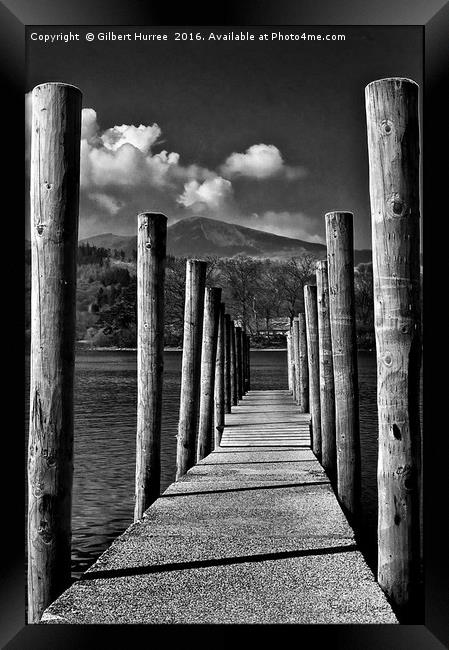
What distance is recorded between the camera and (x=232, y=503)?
7551mm

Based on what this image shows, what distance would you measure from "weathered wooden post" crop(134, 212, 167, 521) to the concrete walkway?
258mm

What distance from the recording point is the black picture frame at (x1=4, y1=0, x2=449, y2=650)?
12.5 ft

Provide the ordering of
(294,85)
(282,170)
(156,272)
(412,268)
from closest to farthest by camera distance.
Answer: (412,268), (156,272), (294,85), (282,170)

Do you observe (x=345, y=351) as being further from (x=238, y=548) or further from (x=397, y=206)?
(x=397, y=206)

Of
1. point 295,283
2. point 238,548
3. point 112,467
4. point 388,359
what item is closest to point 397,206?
point 388,359

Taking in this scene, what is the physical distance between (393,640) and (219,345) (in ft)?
45.6

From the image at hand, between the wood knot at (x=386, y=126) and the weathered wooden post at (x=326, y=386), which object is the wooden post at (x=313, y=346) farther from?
the wood knot at (x=386, y=126)


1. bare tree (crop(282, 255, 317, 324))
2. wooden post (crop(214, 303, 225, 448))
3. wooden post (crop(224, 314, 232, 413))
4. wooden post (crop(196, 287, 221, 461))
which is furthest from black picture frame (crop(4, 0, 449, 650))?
bare tree (crop(282, 255, 317, 324))

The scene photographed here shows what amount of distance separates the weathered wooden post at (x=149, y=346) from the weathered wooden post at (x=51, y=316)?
9.24 feet

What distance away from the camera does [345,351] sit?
8875mm

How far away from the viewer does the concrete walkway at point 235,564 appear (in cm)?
437
